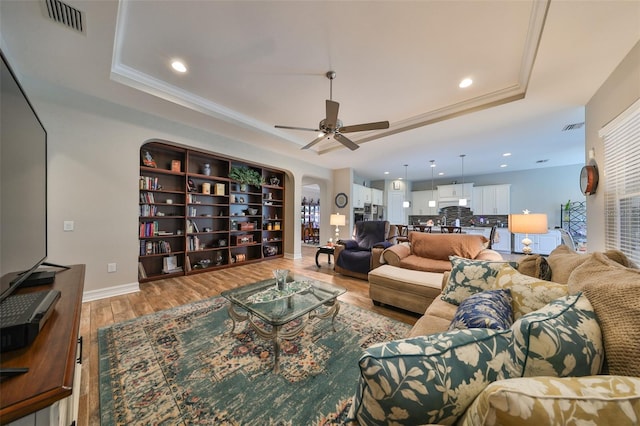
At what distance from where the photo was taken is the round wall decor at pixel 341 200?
6386 mm

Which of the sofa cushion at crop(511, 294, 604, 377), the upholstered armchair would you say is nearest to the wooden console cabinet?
the sofa cushion at crop(511, 294, 604, 377)

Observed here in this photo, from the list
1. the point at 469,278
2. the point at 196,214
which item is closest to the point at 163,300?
the point at 196,214

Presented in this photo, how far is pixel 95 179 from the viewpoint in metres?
2.74

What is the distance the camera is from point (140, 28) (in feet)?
6.20

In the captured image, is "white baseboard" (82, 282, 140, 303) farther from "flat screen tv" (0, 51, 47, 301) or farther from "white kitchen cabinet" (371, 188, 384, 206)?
"white kitchen cabinet" (371, 188, 384, 206)

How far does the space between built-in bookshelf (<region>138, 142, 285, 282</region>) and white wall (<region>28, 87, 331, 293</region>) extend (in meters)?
0.37

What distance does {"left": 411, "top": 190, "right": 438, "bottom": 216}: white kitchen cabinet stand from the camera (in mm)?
8201

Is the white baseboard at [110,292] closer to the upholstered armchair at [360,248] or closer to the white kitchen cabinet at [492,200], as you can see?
the upholstered armchair at [360,248]

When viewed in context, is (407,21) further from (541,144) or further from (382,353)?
(541,144)

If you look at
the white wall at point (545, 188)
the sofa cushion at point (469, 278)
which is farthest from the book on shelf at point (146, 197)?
the white wall at point (545, 188)

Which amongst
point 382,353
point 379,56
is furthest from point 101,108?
point 382,353

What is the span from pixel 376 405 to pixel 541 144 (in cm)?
600

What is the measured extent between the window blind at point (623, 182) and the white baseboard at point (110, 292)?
17.4 ft

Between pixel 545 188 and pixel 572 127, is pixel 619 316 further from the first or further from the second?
pixel 545 188
